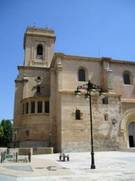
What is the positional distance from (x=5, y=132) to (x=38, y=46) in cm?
2550

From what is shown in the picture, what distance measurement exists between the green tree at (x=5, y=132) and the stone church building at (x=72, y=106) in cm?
2051

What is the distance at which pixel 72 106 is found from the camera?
28.8m

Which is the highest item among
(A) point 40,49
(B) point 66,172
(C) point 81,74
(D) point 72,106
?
(A) point 40,49

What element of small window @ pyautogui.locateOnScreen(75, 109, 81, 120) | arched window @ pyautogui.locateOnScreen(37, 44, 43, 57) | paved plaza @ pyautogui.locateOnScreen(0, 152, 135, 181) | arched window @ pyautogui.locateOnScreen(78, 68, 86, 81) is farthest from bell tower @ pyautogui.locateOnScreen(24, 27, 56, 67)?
paved plaza @ pyautogui.locateOnScreen(0, 152, 135, 181)

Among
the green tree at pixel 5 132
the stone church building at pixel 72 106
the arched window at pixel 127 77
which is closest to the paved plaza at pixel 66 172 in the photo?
the stone church building at pixel 72 106

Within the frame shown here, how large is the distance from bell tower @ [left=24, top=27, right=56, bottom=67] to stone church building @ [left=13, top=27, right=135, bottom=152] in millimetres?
1424

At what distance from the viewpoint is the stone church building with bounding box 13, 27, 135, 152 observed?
28312 mm

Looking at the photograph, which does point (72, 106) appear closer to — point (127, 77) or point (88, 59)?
point (88, 59)

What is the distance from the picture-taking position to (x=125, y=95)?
3372 centimetres

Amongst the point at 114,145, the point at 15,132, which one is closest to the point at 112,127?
the point at 114,145

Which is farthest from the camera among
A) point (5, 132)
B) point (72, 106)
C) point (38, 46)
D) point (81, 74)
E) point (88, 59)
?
point (5, 132)

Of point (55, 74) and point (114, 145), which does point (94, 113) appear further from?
point (55, 74)

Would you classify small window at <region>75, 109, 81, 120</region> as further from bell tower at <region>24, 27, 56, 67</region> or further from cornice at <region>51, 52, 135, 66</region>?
bell tower at <region>24, 27, 56, 67</region>

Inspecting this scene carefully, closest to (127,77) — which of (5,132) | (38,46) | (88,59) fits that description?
(88,59)
